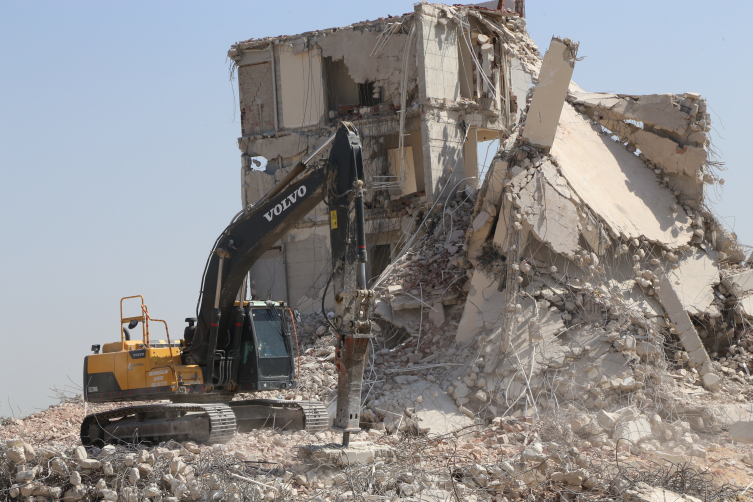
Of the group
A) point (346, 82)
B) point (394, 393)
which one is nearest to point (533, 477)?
point (394, 393)

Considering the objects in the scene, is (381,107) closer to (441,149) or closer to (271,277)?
(441,149)

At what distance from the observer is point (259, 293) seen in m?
18.8

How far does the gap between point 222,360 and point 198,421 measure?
32.7 inches

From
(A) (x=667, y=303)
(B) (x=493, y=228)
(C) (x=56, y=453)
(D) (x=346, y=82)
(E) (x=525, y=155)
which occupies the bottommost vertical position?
(C) (x=56, y=453)

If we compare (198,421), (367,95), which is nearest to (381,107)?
(367,95)

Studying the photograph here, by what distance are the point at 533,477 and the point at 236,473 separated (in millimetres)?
2942

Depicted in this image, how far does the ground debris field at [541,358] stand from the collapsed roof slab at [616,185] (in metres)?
0.04

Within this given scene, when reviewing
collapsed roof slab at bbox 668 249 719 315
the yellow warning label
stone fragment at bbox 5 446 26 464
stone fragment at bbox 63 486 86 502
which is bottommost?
stone fragment at bbox 63 486 86 502

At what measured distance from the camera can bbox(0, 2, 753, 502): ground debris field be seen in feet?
24.5

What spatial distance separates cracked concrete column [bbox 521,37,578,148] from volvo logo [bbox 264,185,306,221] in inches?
198

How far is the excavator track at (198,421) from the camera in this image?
30.5 feet

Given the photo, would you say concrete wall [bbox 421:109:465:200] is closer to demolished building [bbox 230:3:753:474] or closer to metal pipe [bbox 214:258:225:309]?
demolished building [bbox 230:3:753:474]

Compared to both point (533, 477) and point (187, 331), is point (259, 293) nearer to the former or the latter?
point (187, 331)

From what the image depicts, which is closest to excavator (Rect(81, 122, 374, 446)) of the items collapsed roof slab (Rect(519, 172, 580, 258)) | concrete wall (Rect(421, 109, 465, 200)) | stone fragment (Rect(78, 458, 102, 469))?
stone fragment (Rect(78, 458, 102, 469))
